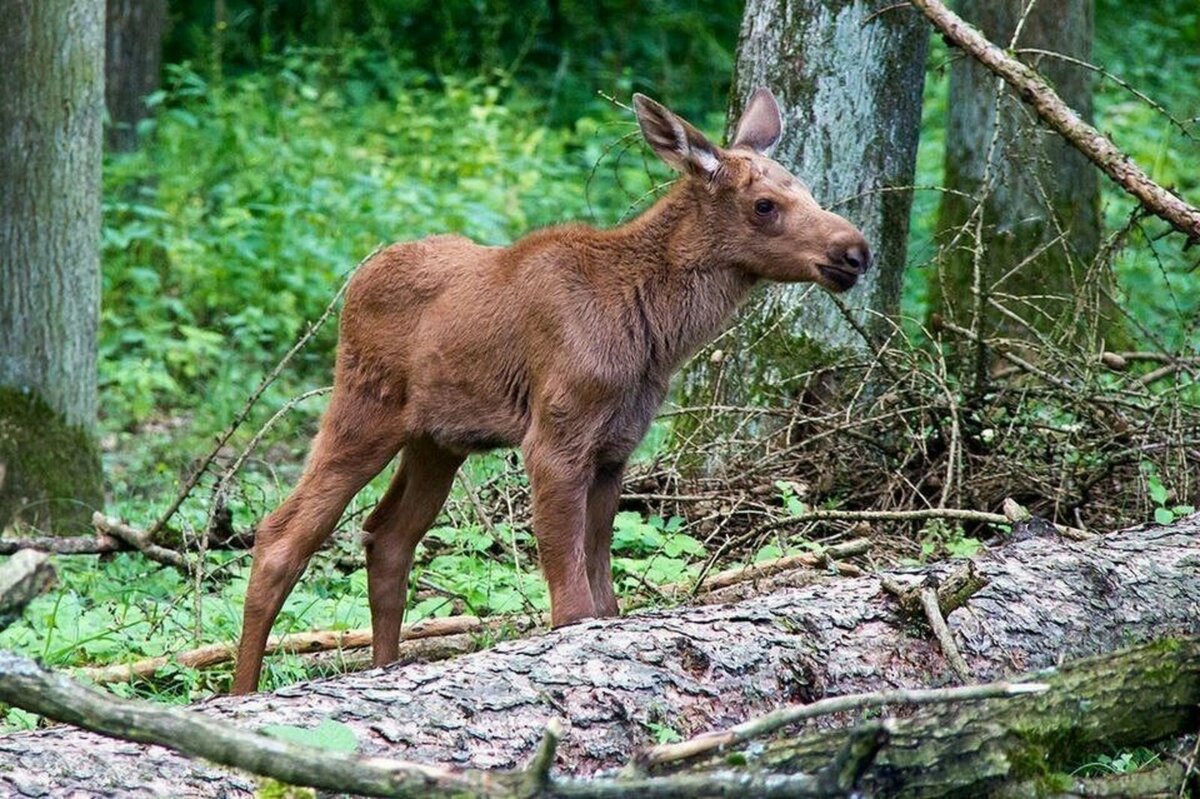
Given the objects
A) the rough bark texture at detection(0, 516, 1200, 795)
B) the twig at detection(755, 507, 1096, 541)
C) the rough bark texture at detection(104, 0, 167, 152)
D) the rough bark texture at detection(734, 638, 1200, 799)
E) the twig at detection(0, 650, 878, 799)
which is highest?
the rough bark texture at detection(104, 0, 167, 152)

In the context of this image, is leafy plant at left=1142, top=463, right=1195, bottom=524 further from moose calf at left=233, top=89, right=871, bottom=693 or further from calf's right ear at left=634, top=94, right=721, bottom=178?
calf's right ear at left=634, top=94, right=721, bottom=178

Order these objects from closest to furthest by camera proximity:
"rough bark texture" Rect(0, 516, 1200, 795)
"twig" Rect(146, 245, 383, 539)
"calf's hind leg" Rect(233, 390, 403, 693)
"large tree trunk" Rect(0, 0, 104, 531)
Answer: "rough bark texture" Rect(0, 516, 1200, 795)
"calf's hind leg" Rect(233, 390, 403, 693)
"twig" Rect(146, 245, 383, 539)
"large tree trunk" Rect(0, 0, 104, 531)

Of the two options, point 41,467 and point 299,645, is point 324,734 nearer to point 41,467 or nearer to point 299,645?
point 299,645

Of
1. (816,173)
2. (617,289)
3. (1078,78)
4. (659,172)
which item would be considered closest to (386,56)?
(659,172)

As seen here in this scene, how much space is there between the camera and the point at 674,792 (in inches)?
115

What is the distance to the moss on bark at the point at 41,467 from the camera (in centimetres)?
895

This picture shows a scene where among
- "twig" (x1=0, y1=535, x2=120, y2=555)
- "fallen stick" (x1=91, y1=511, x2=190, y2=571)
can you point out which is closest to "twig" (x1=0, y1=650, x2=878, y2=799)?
"fallen stick" (x1=91, y1=511, x2=190, y2=571)

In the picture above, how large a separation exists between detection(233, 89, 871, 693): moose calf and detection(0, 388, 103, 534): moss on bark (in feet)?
10.9

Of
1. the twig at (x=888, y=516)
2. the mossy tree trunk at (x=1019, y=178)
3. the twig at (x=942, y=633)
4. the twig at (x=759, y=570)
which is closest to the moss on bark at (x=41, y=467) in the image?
the twig at (x=759, y=570)

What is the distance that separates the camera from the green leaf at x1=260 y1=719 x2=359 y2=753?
13.1ft

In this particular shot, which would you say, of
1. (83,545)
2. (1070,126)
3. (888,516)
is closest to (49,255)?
(83,545)

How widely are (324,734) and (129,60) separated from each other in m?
12.9

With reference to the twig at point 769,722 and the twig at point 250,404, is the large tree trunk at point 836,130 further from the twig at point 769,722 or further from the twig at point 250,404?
the twig at point 769,722

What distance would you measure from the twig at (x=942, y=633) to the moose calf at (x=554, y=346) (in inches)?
48.7
